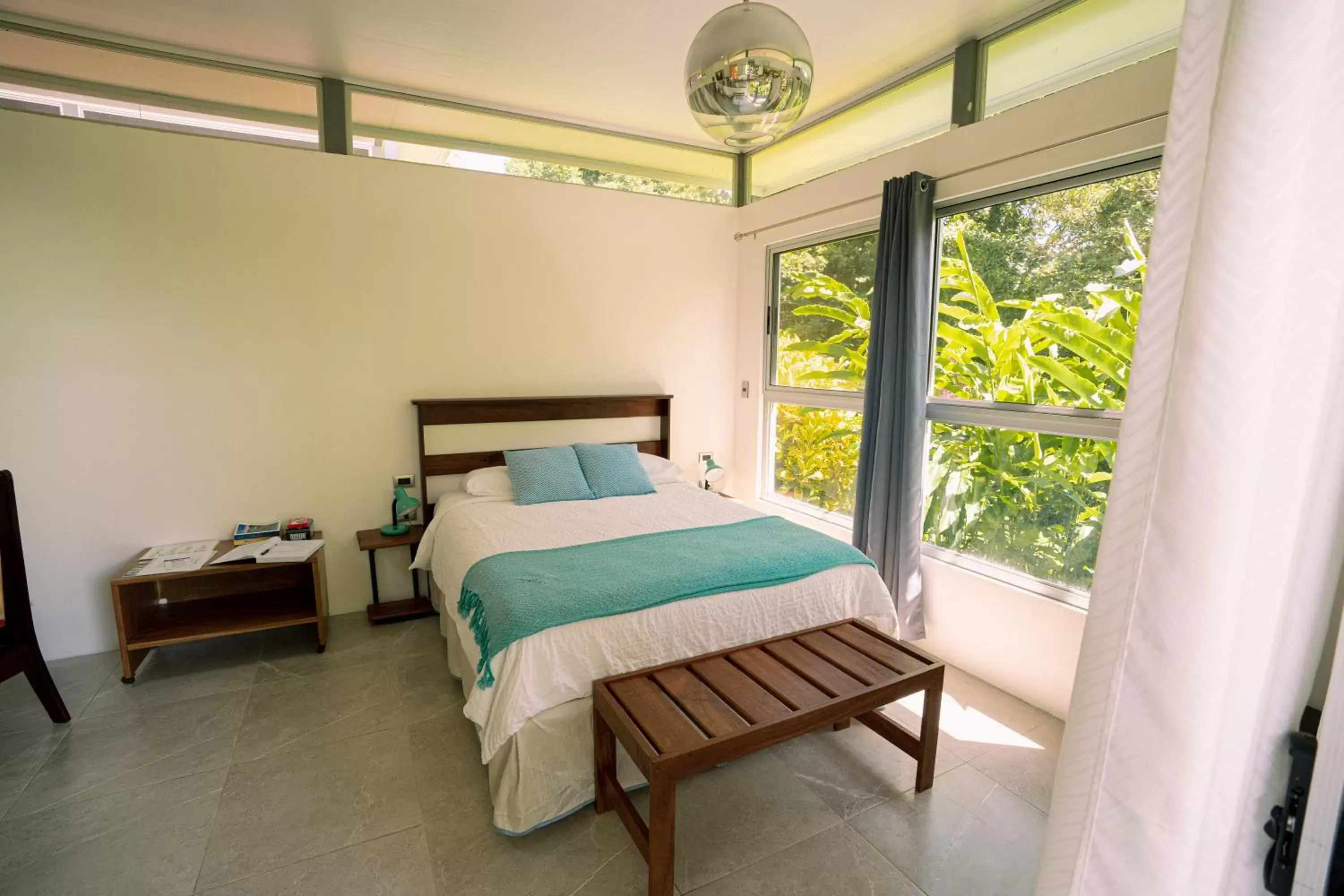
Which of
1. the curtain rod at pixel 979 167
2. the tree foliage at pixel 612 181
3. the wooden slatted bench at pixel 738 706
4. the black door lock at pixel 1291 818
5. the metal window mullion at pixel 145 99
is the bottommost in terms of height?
the wooden slatted bench at pixel 738 706

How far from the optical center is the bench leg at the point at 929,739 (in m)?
2.06

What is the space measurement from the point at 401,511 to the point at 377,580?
1.34 ft

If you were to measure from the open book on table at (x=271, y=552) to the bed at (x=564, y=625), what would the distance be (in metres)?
0.50

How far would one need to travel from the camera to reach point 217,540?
312cm

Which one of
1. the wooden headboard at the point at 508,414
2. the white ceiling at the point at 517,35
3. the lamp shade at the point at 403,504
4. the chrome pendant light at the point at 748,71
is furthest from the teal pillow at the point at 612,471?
the chrome pendant light at the point at 748,71

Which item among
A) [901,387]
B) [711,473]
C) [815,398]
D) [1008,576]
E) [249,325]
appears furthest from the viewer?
[711,473]

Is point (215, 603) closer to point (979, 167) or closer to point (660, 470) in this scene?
point (660, 470)

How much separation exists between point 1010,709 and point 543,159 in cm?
372

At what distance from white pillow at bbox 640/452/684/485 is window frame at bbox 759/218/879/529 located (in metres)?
0.71

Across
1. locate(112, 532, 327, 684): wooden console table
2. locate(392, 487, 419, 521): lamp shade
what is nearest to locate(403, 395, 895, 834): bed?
locate(392, 487, 419, 521): lamp shade

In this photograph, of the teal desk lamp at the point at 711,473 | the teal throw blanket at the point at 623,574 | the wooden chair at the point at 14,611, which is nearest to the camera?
the teal throw blanket at the point at 623,574

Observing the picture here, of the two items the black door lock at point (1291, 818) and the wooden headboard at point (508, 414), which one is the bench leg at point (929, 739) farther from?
the wooden headboard at point (508, 414)

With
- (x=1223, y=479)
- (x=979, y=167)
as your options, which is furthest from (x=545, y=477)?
(x=1223, y=479)

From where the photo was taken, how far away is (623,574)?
224 cm
